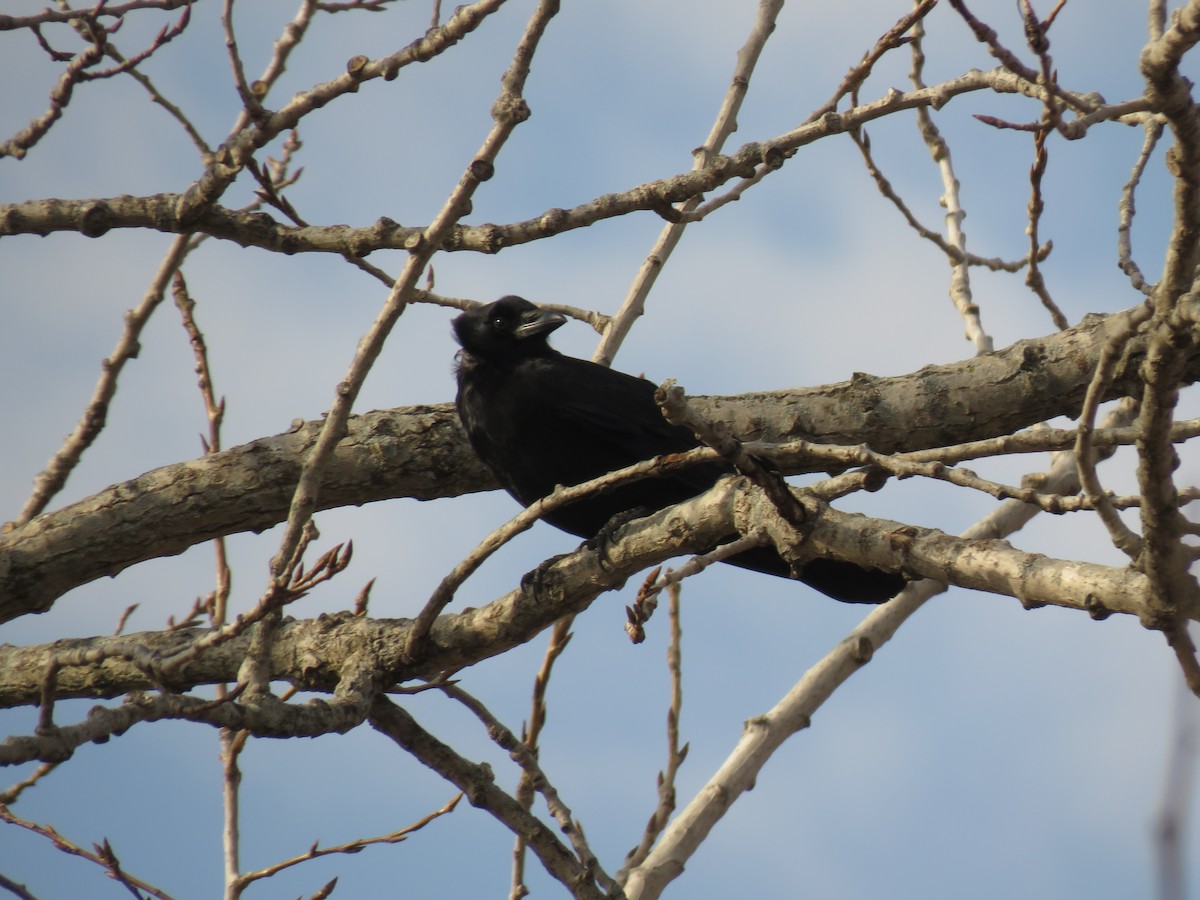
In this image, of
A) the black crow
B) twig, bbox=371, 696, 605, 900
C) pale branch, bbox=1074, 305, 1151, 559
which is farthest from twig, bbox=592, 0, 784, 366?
A: pale branch, bbox=1074, 305, 1151, 559

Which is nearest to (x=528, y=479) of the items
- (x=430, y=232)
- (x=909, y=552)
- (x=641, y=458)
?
(x=641, y=458)

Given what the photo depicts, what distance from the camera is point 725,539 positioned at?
151 inches

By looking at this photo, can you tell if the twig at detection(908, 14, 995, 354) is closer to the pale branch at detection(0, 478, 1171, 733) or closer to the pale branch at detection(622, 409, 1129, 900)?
the pale branch at detection(622, 409, 1129, 900)

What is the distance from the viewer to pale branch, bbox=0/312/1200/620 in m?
4.70

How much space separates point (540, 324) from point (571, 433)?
75 cm

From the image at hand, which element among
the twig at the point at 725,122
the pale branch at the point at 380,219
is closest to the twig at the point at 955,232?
the twig at the point at 725,122

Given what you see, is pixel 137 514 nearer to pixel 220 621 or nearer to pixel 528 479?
pixel 220 621

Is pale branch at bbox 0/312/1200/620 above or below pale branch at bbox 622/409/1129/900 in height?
above

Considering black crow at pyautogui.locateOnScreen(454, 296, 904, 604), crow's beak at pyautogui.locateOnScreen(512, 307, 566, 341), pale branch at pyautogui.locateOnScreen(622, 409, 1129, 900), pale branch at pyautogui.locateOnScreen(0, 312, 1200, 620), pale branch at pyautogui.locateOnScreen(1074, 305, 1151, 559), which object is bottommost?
pale branch at pyautogui.locateOnScreen(1074, 305, 1151, 559)

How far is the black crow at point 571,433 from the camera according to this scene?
209 inches

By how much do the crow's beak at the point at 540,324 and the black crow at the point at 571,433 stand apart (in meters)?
0.15

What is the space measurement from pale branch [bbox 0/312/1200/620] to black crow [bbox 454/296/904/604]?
0.99 feet

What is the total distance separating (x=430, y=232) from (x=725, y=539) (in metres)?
1.30

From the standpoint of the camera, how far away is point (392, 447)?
4.98 metres
